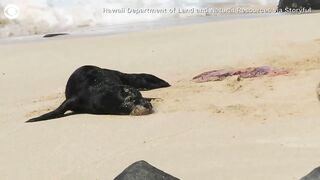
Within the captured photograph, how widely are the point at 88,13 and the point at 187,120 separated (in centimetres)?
945

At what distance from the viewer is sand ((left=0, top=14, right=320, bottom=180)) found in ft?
10.9

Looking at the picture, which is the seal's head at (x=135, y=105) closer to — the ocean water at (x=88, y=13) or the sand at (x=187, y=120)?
the sand at (x=187, y=120)

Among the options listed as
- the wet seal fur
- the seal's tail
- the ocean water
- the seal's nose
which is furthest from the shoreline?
the seal's nose

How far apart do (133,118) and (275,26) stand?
447 cm

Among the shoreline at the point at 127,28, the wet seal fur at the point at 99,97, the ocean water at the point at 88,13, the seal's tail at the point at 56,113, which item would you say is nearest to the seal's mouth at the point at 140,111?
the wet seal fur at the point at 99,97

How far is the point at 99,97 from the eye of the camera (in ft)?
16.2

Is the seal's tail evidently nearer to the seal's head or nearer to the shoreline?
the seal's head

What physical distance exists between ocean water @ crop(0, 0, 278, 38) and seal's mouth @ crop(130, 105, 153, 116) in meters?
7.51

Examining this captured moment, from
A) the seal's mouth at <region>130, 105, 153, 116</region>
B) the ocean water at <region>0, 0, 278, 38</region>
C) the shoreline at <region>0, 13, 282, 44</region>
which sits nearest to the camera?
the seal's mouth at <region>130, 105, 153, 116</region>

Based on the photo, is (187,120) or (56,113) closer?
(187,120)

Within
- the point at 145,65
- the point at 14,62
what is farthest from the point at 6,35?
the point at 145,65

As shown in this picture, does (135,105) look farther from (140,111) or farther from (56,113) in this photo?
(56,113)

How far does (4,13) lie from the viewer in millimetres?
13406

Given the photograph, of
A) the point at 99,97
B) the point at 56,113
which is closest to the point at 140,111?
the point at 99,97
